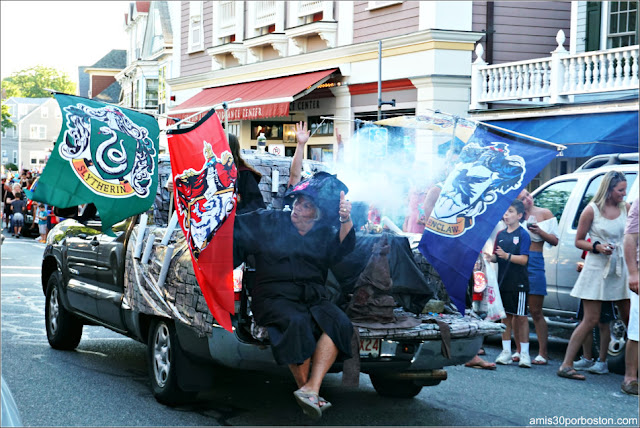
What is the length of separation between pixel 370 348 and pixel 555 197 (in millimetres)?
4586

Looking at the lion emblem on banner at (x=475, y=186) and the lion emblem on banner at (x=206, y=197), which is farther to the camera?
the lion emblem on banner at (x=475, y=186)

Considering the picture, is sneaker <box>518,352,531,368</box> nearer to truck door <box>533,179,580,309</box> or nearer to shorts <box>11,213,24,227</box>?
truck door <box>533,179,580,309</box>

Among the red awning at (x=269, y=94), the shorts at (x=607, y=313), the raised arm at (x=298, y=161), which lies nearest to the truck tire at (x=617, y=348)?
the shorts at (x=607, y=313)

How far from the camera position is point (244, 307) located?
5.77 metres

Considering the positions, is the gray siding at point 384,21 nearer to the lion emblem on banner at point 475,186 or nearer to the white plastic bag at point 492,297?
Result: the white plastic bag at point 492,297

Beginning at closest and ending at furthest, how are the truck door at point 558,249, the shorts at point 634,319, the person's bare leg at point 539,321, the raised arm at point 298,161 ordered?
the raised arm at point 298,161
the shorts at point 634,319
the person's bare leg at point 539,321
the truck door at point 558,249

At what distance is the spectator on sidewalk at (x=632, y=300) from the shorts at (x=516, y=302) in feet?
4.34

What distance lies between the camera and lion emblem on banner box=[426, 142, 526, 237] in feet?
21.6

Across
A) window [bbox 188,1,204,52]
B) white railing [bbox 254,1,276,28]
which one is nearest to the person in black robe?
white railing [bbox 254,1,276,28]

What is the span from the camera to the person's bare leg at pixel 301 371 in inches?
220

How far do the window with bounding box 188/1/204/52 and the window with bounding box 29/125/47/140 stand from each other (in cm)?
6993

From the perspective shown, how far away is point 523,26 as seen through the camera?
19016 millimetres

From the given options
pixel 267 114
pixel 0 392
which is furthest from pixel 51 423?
pixel 267 114

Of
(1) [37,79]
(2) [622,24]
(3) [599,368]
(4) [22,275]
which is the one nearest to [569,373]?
(3) [599,368]
